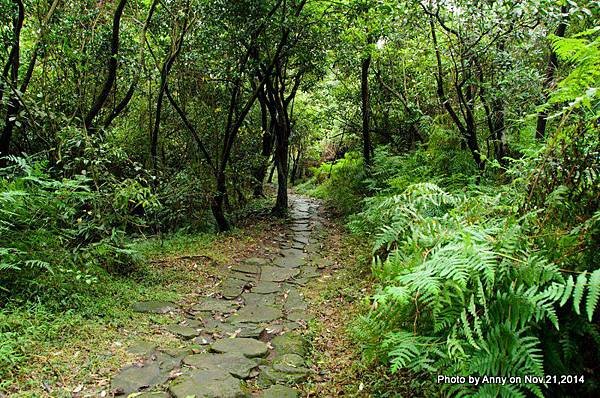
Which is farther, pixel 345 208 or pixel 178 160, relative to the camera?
pixel 345 208

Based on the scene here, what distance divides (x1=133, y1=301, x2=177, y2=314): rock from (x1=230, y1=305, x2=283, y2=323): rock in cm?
73

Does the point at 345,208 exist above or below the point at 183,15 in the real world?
below

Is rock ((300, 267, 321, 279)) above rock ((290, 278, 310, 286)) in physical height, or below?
above

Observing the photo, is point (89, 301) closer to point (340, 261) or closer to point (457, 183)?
point (340, 261)

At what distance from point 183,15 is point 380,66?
6.04m

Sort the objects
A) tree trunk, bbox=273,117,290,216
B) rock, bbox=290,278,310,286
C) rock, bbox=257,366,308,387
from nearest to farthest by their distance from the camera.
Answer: rock, bbox=257,366,308,387, rock, bbox=290,278,310,286, tree trunk, bbox=273,117,290,216

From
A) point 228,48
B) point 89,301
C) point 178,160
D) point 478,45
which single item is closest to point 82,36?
point 228,48

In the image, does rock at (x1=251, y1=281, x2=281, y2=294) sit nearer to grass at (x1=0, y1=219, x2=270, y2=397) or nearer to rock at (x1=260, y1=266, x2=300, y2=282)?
rock at (x1=260, y1=266, x2=300, y2=282)

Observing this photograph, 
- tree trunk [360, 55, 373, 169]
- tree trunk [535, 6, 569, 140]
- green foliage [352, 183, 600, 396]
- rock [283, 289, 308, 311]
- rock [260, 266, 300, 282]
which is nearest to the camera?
green foliage [352, 183, 600, 396]

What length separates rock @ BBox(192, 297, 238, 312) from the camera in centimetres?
475

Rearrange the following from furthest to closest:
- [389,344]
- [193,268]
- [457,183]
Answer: [457,183], [193,268], [389,344]

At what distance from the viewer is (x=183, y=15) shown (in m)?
6.76

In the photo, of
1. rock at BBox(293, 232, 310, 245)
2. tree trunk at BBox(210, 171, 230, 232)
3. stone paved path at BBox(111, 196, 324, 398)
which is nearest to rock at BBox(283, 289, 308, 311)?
stone paved path at BBox(111, 196, 324, 398)

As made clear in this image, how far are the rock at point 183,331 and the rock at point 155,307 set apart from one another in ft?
1.33
